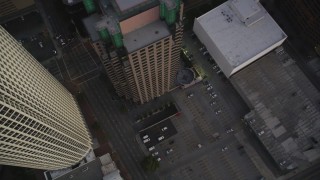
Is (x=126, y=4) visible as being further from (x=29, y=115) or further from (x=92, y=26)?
(x=29, y=115)

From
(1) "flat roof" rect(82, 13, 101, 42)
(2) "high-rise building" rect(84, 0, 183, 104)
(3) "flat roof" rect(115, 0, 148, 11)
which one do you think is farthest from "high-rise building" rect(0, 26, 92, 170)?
(3) "flat roof" rect(115, 0, 148, 11)

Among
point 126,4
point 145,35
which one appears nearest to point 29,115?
point 126,4

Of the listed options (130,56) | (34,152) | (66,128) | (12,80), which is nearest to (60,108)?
(66,128)

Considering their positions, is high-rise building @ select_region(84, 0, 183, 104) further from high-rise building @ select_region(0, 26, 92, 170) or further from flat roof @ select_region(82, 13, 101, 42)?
high-rise building @ select_region(0, 26, 92, 170)

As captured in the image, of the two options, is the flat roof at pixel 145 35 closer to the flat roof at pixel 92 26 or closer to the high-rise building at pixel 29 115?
the flat roof at pixel 92 26

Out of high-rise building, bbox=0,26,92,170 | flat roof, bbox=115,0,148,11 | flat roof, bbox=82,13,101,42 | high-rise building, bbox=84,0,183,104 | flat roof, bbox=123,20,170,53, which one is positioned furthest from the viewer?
flat roof, bbox=82,13,101,42

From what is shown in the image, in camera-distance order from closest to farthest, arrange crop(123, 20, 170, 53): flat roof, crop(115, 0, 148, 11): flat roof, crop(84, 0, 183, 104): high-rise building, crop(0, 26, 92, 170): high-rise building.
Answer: crop(0, 26, 92, 170): high-rise building, crop(115, 0, 148, 11): flat roof, crop(84, 0, 183, 104): high-rise building, crop(123, 20, 170, 53): flat roof

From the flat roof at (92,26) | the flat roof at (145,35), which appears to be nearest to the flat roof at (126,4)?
the flat roof at (145,35)

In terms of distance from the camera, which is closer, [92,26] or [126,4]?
[126,4]
